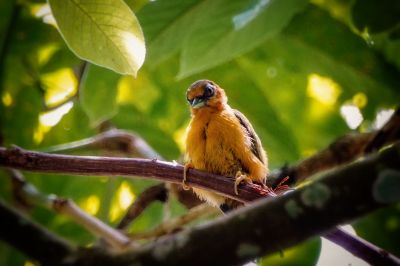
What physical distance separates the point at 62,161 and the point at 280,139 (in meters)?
2.03

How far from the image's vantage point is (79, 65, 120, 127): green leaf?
3662mm

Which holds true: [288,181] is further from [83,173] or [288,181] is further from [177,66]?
[83,173]

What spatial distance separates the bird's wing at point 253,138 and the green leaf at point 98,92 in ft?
3.21

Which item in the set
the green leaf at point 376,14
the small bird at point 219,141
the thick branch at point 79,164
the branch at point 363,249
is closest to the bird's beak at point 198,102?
the small bird at point 219,141

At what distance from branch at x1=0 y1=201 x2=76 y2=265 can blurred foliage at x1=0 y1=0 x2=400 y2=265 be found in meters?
1.99

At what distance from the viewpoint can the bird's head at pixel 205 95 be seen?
409 centimetres

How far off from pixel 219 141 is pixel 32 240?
2.70m

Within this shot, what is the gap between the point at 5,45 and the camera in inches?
154

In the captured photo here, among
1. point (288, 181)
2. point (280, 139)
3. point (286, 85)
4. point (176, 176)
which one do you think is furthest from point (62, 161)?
point (286, 85)

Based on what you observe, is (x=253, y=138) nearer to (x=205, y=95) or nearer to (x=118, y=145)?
(x=205, y=95)

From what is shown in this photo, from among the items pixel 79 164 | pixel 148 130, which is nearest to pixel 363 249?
pixel 79 164

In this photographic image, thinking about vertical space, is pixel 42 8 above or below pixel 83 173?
above

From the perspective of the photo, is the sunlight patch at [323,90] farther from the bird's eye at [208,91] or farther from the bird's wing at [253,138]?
the bird's eye at [208,91]

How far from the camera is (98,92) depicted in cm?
371
